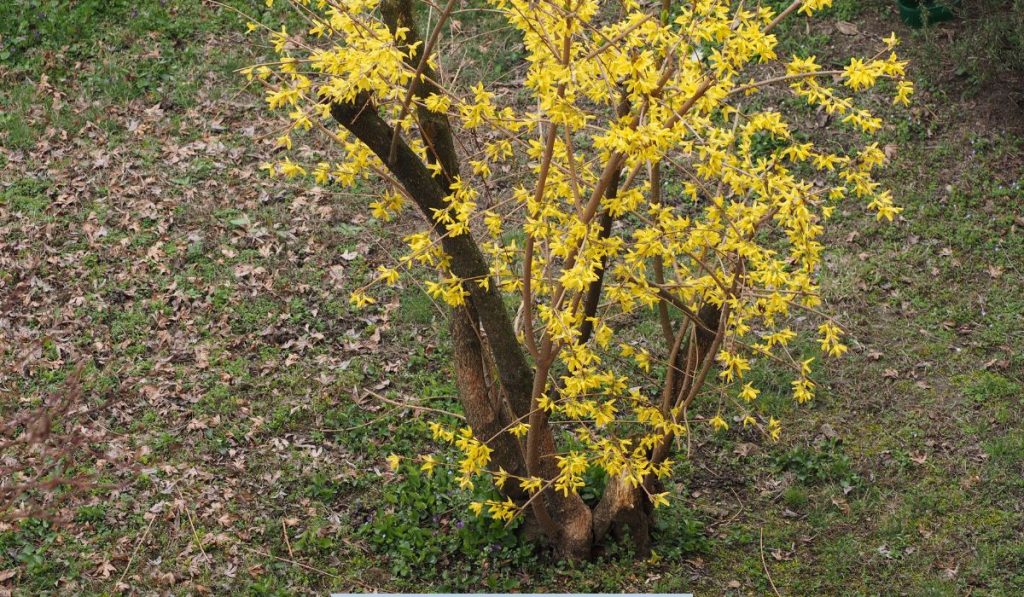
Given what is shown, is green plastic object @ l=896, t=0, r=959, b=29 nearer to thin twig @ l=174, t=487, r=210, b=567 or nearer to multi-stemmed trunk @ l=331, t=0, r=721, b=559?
multi-stemmed trunk @ l=331, t=0, r=721, b=559

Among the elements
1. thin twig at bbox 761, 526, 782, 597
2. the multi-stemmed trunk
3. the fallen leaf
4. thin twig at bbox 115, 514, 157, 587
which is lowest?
thin twig at bbox 115, 514, 157, 587

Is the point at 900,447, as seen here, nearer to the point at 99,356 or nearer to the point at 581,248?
the point at 581,248

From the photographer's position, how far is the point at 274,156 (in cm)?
816

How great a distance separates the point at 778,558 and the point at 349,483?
7.45 feet

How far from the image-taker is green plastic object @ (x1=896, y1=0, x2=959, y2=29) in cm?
851

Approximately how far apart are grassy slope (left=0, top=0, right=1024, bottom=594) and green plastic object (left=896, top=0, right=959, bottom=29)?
0.13 m

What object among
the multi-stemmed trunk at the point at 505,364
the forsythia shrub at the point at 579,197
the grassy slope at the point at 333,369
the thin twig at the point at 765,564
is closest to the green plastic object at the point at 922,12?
the grassy slope at the point at 333,369

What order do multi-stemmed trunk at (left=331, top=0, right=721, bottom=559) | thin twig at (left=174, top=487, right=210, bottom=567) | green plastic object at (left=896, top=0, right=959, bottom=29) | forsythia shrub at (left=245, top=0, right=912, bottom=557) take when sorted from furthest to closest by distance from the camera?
green plastic object at (left=896, top=0, right=959, bottom=29), thin twig at (left=174, top=487, right=210, bottom=567), multi-stemmed trunk at (left=331, top=0, right=721, bottom=559), forsythia shrub at (left=245, top=0, right=912, bottom=557)

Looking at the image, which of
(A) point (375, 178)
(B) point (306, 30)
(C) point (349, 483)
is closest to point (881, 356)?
(C) point (349, 483)

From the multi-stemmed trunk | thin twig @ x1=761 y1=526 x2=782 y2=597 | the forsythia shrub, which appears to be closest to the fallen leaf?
the forsythia shrub

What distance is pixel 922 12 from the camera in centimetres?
845

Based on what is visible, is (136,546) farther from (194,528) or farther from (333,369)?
(333,369)

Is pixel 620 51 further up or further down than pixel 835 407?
further up

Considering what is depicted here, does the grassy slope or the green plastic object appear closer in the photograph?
the grassy slope
